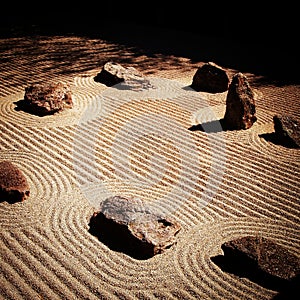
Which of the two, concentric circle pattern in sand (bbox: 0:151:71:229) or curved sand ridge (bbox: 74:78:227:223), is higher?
curved sand ridge (bbox: 74:78:227:223)

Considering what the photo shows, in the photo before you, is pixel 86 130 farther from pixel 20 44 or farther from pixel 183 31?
pixel 183 31

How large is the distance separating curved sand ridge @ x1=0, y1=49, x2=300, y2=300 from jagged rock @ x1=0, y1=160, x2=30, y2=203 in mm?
132

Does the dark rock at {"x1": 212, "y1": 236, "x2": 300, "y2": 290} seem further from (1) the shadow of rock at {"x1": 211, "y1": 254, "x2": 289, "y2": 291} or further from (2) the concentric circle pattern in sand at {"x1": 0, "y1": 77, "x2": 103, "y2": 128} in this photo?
(2) the concentric circle pattern in sand at {"x1": 0, "y1": 77, "x2": 103, "y2": 128}

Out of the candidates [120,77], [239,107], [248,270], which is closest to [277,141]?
[239,107]

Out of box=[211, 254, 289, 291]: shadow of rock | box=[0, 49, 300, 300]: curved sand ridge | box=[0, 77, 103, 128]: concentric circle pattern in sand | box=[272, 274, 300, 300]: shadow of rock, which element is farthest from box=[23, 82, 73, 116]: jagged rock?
box=[272, 274, 300, 300]: shadow of rock

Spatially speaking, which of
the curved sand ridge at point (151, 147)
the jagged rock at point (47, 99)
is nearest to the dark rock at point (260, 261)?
the curved sand ridge at point (151, 147)

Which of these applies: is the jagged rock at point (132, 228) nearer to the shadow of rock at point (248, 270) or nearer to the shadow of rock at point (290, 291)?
the shadow of rock at point (248, 270)

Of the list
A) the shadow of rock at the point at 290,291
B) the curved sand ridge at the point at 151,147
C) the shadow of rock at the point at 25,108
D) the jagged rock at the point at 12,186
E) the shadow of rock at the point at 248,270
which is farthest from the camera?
the shadow of rock at the point at 25,108

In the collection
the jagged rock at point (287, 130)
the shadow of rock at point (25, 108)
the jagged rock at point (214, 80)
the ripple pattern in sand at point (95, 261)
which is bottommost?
the ripple pattern in sand at point (95, 261)

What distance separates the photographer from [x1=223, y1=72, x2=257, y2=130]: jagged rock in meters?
5.84

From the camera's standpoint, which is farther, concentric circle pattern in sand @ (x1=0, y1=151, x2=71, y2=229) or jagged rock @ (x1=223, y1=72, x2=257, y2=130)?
jagged rock @ (x1=223, y1=72, x2=257, y2=130)

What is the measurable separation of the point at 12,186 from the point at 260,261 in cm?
285

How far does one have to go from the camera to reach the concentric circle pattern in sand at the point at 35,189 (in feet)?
12.1

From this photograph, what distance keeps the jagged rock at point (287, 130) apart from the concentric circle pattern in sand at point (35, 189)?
3.50 m
